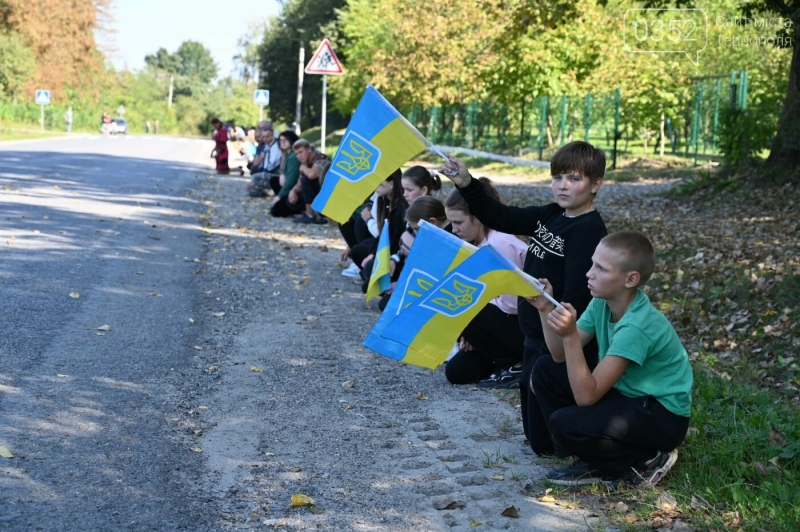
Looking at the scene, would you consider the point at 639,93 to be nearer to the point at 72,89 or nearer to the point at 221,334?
the point at 221,334

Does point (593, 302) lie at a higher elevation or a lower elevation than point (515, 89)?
lower

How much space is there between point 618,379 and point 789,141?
12.3 metres

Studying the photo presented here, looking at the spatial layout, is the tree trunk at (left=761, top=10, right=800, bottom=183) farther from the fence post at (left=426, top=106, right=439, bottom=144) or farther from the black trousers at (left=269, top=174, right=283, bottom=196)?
the fence post at (left=426, top=106, right=439, bottom=144)

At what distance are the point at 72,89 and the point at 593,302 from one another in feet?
280

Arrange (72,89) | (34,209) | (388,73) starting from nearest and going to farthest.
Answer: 1. (34,209)
2. (388,73)
3. (72,89)

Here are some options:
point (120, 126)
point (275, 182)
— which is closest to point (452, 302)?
point (275, 182)

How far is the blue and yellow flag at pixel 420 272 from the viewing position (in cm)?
470

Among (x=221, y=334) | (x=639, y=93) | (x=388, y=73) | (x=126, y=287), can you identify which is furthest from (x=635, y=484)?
(x=388, y=73)

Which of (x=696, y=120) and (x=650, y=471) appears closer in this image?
(x=650, y=471)

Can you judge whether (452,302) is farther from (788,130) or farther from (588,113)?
(588,113)

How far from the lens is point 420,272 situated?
15.9 feet

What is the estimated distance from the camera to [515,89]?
32594mm

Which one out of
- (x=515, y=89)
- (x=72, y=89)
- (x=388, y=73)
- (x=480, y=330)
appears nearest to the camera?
(x=480, y=330)

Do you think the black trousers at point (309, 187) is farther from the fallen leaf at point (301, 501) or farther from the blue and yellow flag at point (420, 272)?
the fallen leaf at point (301, 501)
